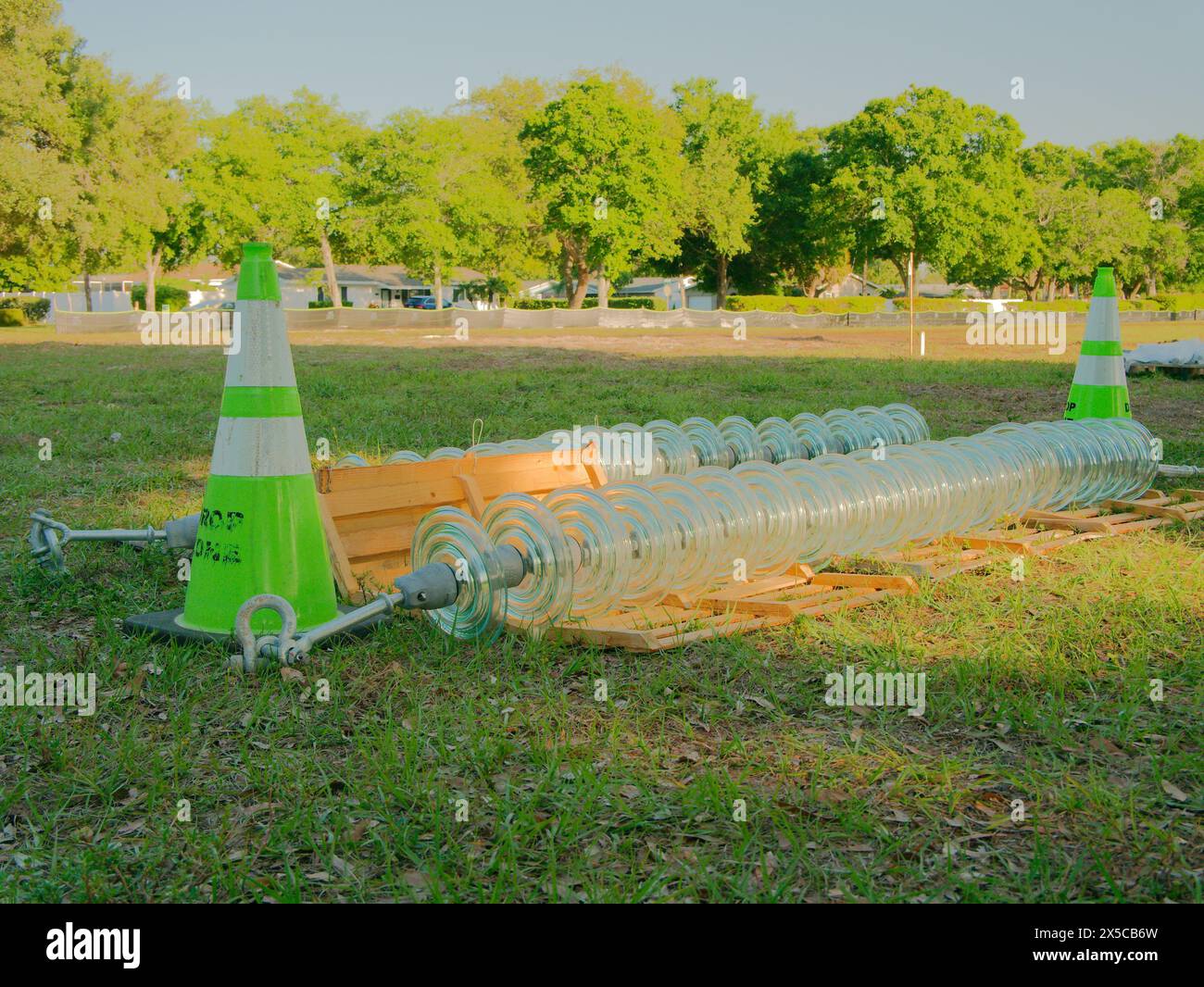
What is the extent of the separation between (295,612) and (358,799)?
49.8 inches

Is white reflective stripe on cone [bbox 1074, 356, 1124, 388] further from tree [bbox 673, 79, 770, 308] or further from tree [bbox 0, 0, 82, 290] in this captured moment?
tree [bbox 673, 79, 770, 308]

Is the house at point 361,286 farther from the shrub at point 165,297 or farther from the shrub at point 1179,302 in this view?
the shrub at point 1179,302

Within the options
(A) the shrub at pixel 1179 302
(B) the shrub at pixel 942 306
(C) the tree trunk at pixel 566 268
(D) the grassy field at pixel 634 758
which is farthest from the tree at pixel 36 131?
(A) the shrub at pixel 1179 302

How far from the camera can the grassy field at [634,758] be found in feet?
8.89

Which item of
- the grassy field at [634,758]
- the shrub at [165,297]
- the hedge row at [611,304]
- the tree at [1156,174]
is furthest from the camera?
the tree at [1156,174]

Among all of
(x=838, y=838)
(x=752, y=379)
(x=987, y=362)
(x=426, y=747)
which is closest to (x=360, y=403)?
(x=752, y=379)

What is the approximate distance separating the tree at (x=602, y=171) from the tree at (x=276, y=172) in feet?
33.7

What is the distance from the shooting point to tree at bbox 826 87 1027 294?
58.6 metres

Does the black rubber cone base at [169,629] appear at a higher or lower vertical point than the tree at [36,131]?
lower

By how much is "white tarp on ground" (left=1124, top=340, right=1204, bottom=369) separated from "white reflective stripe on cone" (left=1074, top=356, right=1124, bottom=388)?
8.47 meters

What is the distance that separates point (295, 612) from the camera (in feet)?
13.7

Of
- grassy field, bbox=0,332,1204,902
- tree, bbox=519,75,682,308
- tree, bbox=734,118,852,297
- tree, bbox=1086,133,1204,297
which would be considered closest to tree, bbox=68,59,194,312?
tree, bbox=519,75,682,308

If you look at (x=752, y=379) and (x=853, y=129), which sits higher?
(x=853, y=129)
